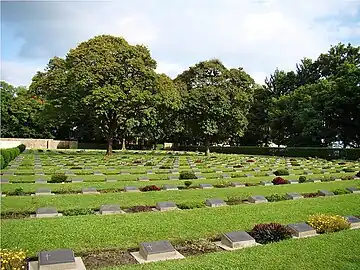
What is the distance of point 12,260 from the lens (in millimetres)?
4797

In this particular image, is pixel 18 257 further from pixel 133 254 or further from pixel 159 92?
pixel 159 92

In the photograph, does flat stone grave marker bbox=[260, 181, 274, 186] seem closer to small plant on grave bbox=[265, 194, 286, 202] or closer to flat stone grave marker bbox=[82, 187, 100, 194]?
small plant on grave bbox=[265, 194, 286, 202]

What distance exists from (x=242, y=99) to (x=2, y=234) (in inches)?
1080

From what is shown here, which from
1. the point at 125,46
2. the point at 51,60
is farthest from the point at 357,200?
the point at 51,60

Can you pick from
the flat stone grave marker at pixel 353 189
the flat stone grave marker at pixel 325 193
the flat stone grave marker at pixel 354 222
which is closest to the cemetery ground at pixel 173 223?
the flat stone grave marker at pixel 325 193

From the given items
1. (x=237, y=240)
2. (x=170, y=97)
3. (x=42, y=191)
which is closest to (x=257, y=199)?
(x=237, y=240)

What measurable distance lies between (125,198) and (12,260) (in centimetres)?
550

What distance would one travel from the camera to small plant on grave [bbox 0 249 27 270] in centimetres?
471

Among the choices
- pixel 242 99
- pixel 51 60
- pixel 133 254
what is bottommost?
pixel 133 254

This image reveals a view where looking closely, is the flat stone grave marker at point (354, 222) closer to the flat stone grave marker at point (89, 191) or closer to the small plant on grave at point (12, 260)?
the small plant on grave at point (12, 260)

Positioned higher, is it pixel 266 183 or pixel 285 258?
pixel 285 258

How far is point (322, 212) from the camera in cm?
886

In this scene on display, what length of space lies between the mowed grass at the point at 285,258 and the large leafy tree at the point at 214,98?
24762 mm

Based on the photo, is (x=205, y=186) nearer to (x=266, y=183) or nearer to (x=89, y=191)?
(x=266, y=183)
